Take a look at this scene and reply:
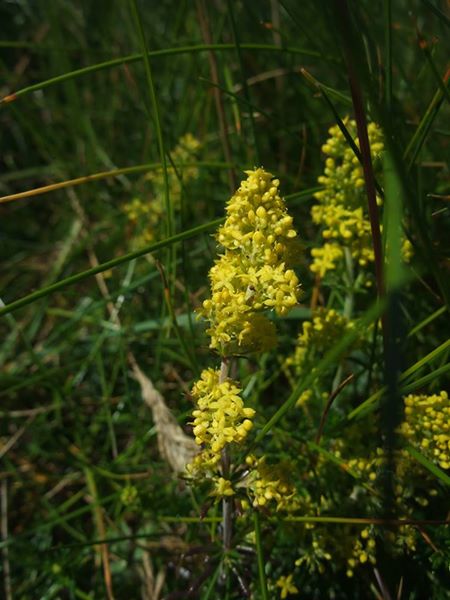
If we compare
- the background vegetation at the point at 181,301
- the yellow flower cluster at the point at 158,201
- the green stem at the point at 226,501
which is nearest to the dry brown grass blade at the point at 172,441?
the background vegetation at the point at 181,301

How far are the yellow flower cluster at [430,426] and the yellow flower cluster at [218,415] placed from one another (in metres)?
0.41

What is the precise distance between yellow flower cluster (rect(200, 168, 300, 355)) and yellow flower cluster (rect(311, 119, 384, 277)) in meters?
0.45

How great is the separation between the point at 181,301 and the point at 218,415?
124cm

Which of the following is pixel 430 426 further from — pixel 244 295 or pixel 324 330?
pixel 244 295

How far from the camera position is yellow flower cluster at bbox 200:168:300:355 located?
117 cm

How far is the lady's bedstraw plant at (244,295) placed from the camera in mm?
1167

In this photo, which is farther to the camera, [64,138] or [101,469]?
[64,138]

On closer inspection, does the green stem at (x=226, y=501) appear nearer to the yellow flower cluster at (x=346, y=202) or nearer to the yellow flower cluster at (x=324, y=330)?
the yellow flower cluster at (x=324, y=330)

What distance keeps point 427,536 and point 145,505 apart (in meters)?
0.76

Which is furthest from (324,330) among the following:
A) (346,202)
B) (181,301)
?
(181,301)

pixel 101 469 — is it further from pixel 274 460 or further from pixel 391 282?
pixel 391 282

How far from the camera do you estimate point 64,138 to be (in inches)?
129

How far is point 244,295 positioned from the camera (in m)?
1.19

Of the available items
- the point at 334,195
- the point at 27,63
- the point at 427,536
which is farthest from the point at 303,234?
the point at 27,63
